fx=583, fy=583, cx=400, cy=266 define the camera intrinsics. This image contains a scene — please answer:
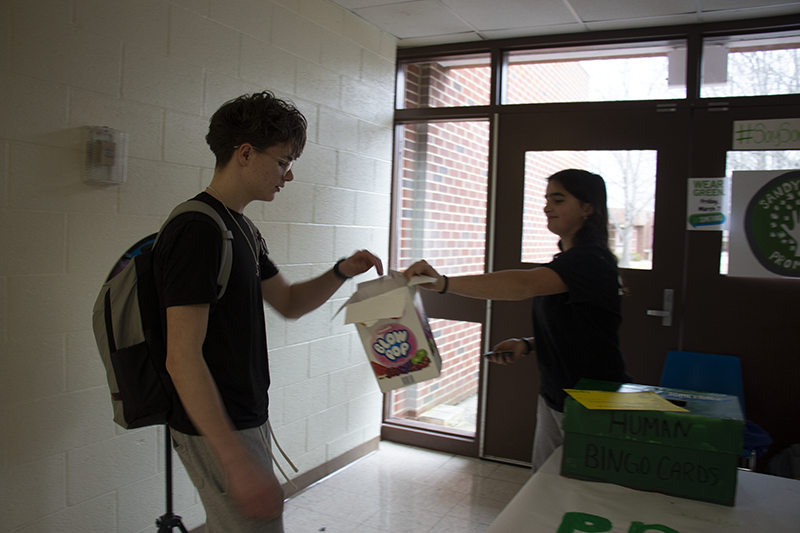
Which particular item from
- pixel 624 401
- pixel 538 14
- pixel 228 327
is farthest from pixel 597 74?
pixel 228 327

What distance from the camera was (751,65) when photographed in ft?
9.82

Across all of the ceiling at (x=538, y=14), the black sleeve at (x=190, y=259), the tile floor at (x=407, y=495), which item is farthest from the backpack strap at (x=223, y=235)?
the ceiling at (x=538, y=14)

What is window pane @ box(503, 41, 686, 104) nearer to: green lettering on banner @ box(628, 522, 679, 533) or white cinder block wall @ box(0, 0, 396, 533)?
white cinder block wall @ box(0, 0, 396, 533)

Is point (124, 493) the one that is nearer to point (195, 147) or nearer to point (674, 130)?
point (195, 147)

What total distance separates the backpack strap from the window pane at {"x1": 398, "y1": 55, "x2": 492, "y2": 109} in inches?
104

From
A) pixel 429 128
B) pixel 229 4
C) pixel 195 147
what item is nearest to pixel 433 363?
pixel 195 147

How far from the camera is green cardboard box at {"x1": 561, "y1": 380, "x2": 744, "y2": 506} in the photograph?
1259 mm

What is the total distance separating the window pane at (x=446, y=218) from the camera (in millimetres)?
3723

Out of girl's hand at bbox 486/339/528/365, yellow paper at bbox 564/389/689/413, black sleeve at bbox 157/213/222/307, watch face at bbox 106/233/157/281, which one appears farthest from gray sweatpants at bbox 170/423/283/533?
girl's hand at bbox 486/339/528/365

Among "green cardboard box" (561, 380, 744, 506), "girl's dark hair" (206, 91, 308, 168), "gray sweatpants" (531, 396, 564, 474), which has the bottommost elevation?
"gray sweatpants" (531, 396, 564, 474)

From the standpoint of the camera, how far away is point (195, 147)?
2314 mm

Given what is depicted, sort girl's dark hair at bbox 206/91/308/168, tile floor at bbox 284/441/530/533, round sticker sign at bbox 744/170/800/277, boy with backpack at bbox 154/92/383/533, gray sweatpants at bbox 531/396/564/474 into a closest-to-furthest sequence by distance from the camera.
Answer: boy with backpack at bbox 154/92/383/533, girl's dark hair at bbox 206/91/308/168, gray sweatpants at bbox 531/396/564/474, tile floor at bbox 284/441/530/533, round sticker sign at bbox 744/170/800/277

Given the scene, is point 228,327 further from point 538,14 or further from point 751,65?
point 751,65

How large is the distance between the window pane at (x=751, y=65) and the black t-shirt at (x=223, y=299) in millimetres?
2733
